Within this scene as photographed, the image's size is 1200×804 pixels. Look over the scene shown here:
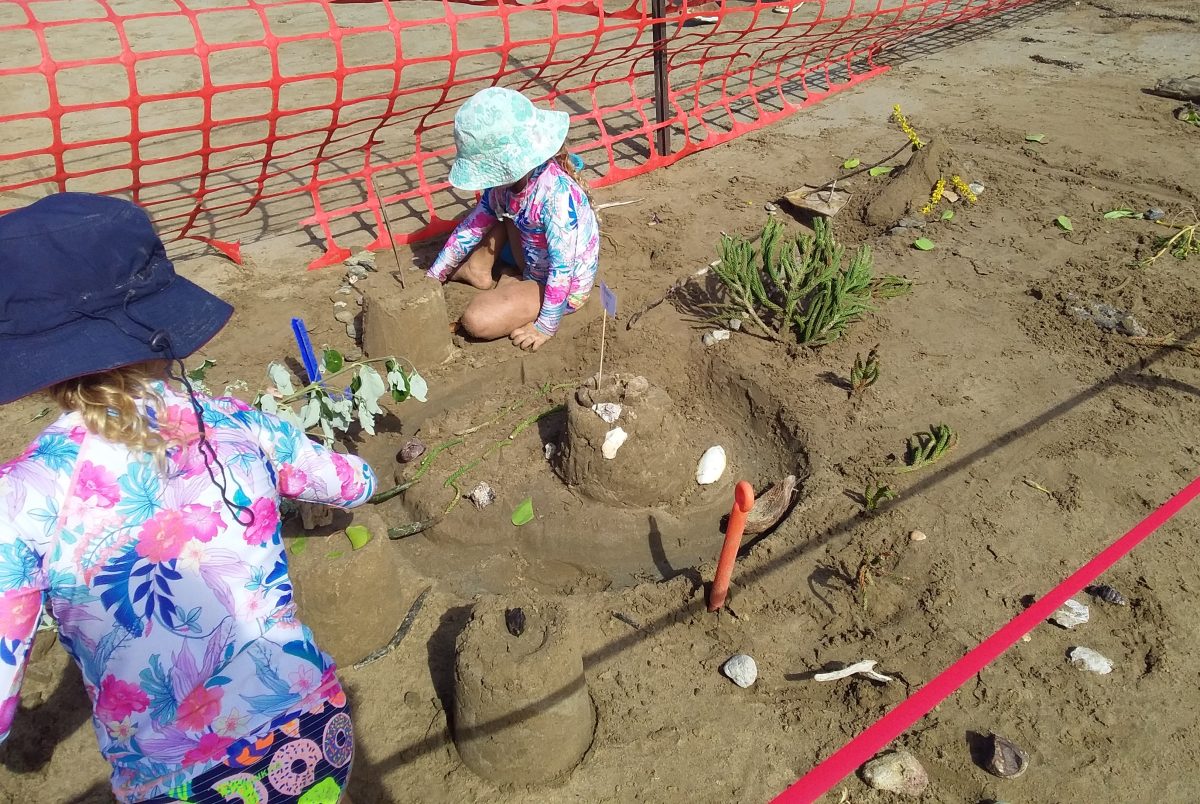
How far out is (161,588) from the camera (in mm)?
1232

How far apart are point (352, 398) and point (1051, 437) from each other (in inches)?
98.8

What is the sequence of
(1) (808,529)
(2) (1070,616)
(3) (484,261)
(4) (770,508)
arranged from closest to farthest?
(2) (1070,616) → (1) (808,529) → (4) (770,508) → (3) (484,261)

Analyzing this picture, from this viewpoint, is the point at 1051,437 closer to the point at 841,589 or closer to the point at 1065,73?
the point at 841,589

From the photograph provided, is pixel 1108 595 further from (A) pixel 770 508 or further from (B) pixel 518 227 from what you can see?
(B) pixel 518 227

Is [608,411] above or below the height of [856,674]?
above

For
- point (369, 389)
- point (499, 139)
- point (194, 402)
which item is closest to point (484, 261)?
point (499, 139)

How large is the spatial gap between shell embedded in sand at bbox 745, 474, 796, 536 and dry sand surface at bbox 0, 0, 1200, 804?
0.08 metres

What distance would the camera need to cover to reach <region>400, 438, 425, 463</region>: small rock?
295 cm

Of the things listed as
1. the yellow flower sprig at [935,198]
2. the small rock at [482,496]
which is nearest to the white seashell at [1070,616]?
the small rock at [482,496]

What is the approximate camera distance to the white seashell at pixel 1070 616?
223cm

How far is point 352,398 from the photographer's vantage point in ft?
9.09

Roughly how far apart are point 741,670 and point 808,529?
0.59 meters

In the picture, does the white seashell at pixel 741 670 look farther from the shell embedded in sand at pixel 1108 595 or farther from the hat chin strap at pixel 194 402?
the hat chin strap at pixel 194 402

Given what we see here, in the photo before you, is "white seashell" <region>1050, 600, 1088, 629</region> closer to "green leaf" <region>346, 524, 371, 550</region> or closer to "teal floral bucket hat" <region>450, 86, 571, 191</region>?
"green leaf" <region>346, 524, 371, 550</region>
